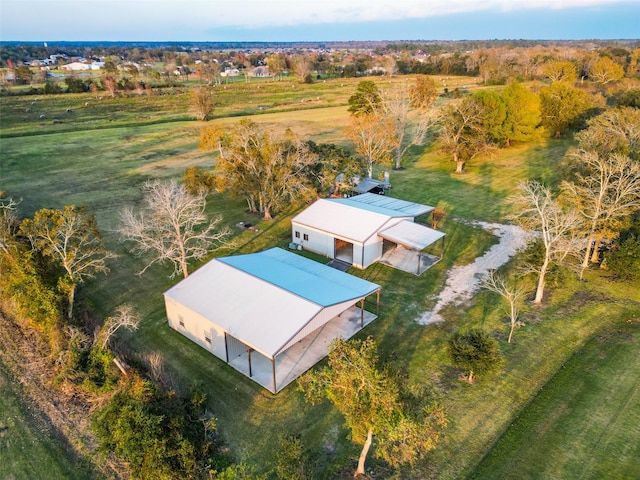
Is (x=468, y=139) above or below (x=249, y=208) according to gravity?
above

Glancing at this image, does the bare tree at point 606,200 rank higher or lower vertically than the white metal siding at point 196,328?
higher

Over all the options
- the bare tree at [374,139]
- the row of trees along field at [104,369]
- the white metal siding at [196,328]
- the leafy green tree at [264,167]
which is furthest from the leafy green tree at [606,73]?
the white metal siding at [196,328]

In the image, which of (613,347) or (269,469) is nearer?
(269,469)

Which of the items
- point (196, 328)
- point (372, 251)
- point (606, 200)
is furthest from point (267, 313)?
point (606, 200)

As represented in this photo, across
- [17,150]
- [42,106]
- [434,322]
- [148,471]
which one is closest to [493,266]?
[434,322]

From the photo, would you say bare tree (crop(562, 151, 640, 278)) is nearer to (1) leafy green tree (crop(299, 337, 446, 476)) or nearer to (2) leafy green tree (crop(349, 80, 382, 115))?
(1) leafy green tree (crop(299, 337, 446, 476))

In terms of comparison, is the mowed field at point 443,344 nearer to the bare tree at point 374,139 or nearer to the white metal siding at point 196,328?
the white metal siding at point 196,328

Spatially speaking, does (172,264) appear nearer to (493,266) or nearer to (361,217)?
(361,217)

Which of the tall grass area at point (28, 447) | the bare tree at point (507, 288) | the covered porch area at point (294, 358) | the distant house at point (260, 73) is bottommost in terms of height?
the tall grass area at point (28, 447)
